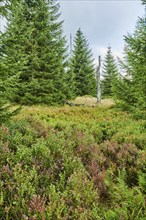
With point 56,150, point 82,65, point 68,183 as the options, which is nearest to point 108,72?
point 82,65

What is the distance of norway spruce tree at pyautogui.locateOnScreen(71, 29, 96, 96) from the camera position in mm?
36562

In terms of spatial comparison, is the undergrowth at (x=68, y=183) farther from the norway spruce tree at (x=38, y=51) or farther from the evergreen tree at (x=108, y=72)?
the evergreen tree at (x=108, y=72)


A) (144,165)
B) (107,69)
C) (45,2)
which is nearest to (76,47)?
(107,69)

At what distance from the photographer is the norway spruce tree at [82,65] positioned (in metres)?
36.6

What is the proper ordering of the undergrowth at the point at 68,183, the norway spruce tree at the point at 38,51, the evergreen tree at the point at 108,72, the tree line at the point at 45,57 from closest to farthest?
the undergrowth at the point at 68,183 → the tree line at the point at 45,57 → the norway spruce tree at the point at 38,51 → the evergreen tree at the point at 108,72

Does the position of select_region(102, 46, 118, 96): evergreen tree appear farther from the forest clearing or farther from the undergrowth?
the undergrowth

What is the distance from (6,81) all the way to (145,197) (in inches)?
231

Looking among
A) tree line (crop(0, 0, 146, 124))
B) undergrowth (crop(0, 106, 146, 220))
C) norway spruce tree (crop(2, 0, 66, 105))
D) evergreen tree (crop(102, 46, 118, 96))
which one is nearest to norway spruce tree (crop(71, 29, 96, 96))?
evergreen tree (crop(102, 46, 118, 96))

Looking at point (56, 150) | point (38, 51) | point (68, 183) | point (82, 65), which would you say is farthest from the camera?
point (82, 65)

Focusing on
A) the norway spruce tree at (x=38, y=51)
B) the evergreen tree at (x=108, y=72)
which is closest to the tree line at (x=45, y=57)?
the norway spruce tree at (x=38, y=51)

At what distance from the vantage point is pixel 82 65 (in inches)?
1451

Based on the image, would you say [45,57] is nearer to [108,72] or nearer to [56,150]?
[56,150]

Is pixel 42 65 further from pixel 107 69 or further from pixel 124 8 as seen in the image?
pixel 107 69

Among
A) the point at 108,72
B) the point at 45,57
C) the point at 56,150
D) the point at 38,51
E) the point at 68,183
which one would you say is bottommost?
the point at 68,183
